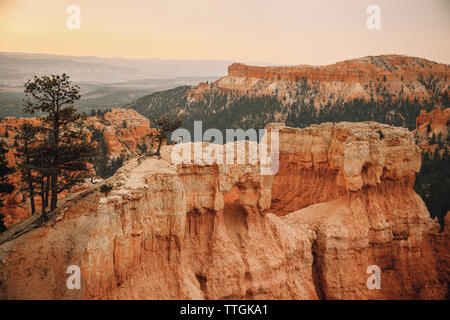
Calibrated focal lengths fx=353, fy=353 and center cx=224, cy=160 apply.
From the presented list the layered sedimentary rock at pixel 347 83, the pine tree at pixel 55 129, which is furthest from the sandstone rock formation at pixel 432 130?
the pine tree at pixel 55 129

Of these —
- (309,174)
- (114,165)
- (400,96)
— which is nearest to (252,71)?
(400,96)

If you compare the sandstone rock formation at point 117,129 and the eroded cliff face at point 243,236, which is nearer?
the eroded cliff face at point 243,236

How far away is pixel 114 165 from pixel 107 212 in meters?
37.3

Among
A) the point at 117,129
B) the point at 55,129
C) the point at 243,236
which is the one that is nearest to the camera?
the point at 243,236

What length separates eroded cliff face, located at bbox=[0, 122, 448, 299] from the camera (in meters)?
11.0

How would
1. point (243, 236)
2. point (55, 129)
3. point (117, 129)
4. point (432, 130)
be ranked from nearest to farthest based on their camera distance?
point (243, 236) → point (55, 129) → point (117, 129) → point (432, 130)

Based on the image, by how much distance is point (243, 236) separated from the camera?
47.4 feet

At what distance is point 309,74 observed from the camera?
123 metres

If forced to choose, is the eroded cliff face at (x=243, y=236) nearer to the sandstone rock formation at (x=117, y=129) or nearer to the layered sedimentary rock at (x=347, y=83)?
the sandstone rock formation at (x=117, y=129)

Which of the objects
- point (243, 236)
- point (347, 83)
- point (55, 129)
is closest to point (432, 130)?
point (347, 83)

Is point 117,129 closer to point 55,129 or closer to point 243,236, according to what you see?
point 55,129

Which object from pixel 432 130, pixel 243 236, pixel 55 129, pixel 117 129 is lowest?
pixel 243 236

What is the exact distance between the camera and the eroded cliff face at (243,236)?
432 inches

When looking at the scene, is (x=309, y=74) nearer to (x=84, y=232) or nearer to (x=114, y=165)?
(x=114, y=165)
